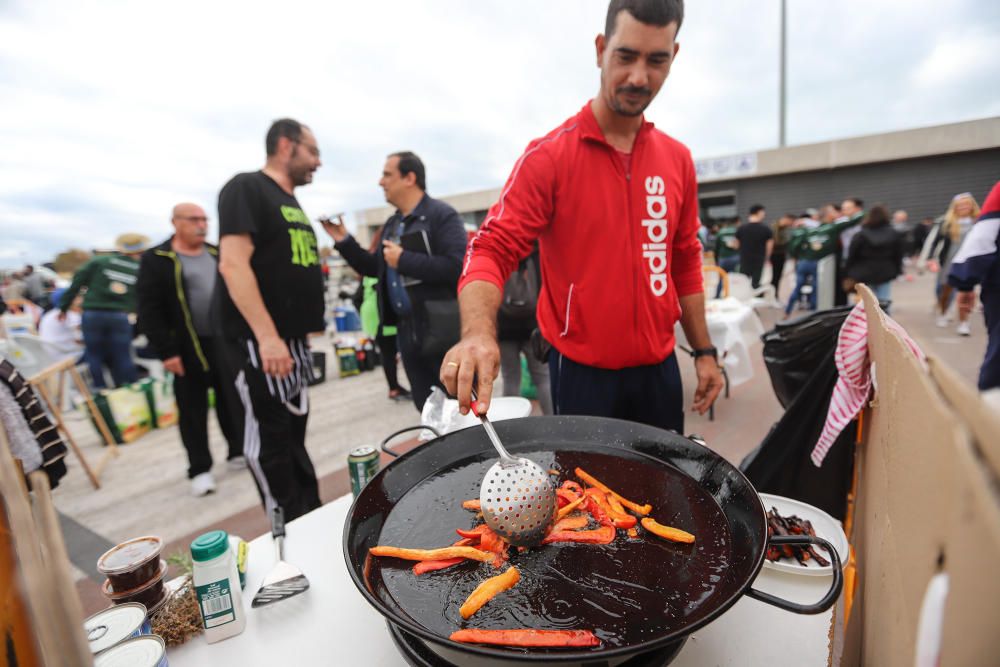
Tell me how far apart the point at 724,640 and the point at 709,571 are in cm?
15

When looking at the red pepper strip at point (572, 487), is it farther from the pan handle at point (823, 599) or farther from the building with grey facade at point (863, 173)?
the building with grey facade at point (863, 173)

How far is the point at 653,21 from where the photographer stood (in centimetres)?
154

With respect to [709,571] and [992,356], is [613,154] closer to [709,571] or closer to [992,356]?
[709,571]

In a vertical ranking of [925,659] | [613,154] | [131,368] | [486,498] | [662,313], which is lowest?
[131,368]

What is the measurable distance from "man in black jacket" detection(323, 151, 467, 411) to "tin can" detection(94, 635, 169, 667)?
7.27ft

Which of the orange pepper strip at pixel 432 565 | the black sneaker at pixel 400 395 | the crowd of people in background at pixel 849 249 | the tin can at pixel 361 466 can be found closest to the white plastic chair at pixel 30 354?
the black sneaker at pixel 400 395

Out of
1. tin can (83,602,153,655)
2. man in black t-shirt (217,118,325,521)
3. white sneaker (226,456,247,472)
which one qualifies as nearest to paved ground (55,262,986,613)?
white sneaker (226,456,247,472)

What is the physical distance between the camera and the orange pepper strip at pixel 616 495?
3.58 feet

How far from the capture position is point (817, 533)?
114 cm

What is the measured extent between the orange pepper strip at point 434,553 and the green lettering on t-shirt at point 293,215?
6.33 feet

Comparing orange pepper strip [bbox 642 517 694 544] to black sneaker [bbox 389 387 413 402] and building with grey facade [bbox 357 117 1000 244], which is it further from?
building with grey facade [bbox 357 117 1000 244]

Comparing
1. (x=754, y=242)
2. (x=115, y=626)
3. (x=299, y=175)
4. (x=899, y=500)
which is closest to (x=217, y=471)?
(x=299, y=175)

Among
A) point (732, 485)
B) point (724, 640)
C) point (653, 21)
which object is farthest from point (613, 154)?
point (724, 640)

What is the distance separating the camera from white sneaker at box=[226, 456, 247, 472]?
4004 mm
